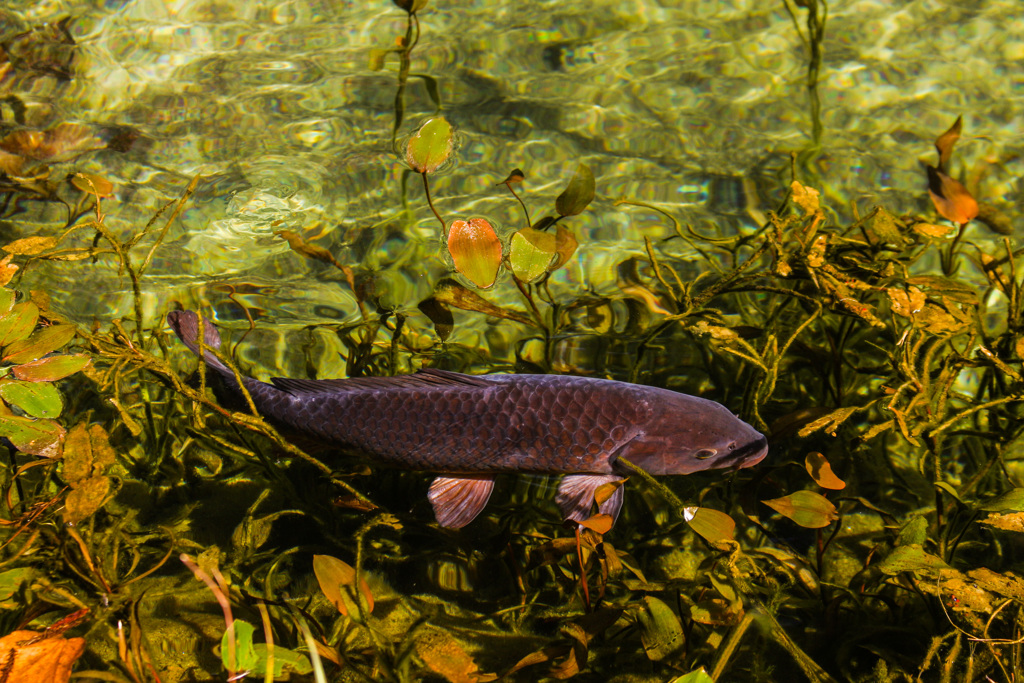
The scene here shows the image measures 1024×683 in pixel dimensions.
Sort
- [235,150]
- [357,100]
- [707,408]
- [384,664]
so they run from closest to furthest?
[384,664] → [707,408] → [235,150] → [357,100]

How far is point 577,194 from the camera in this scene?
2.95 metres

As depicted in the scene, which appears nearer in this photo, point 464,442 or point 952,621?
point 952,621

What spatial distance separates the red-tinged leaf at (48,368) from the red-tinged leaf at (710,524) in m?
2.45

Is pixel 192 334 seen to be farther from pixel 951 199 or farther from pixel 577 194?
pixel 951 199

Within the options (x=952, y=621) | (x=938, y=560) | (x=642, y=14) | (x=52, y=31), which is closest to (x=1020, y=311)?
(x=938, y=560)

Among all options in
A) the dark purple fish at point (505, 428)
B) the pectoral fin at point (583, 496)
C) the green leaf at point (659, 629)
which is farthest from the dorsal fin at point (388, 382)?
the green leaf at point (659, 629)

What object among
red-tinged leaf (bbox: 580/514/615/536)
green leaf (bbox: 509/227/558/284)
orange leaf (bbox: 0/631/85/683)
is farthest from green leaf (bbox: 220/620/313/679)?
green leaf (bbox: 509/227/558/284)

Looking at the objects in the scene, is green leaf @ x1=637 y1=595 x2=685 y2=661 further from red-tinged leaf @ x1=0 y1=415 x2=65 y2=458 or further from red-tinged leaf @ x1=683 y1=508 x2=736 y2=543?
red-tinged leaf @ x1=0 y1=415 x2=65 y2=458

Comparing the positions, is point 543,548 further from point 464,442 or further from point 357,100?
point 357,100

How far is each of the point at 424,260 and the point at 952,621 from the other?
11.3ft

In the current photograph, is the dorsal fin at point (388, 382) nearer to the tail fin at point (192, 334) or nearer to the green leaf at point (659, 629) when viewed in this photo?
the tail fin at point (192, 334)

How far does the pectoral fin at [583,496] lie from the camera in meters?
2.78

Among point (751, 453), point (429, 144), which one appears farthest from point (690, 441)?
point (429, 144)

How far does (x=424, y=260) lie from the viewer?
430 centimetres
